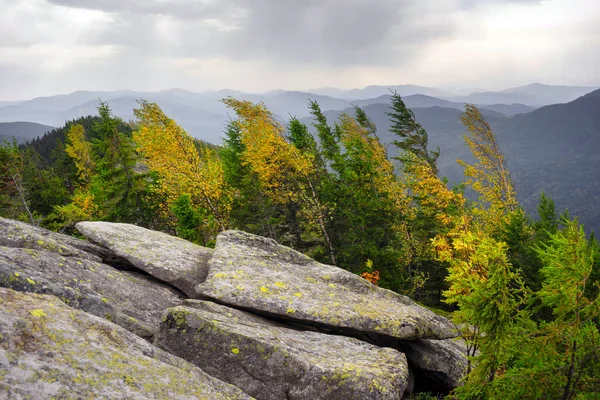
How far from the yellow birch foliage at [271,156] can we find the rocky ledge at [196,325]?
1214 cm

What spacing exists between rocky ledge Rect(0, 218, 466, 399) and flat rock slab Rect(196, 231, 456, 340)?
5 centimetres

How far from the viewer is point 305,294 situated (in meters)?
13.2

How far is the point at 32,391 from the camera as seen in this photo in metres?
5.22

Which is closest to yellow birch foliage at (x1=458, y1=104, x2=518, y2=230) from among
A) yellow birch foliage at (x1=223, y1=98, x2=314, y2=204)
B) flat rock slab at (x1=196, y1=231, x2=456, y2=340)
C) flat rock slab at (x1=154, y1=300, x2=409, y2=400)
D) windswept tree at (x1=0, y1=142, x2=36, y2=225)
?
yellow birch foliage at (x1=223, y1=98, x2=314, y2=204)

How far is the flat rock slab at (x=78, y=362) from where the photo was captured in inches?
214

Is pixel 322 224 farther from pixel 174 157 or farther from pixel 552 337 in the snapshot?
pixel 552 337

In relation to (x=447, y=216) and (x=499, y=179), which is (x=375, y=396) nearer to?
(x=447, y=216)

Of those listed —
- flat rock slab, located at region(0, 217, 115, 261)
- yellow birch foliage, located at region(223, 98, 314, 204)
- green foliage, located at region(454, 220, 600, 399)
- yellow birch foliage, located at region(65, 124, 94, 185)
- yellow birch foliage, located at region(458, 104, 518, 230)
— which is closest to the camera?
green foliage, located at region(454, 220, 600, 399)

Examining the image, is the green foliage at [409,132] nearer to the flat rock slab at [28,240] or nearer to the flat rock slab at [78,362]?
the flat rock slab at [28,240]

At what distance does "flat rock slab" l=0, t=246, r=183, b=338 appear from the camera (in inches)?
334

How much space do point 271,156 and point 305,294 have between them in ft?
55.4

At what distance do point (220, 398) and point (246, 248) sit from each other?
9166 mm

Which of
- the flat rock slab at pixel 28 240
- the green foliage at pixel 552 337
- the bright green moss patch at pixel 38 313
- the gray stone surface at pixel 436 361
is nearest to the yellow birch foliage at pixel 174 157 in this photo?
the flat rock slab at pixel 28 240

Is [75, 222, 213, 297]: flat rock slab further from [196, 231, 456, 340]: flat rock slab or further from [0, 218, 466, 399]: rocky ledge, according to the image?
[196, 231, 456, 340]: flat rock slab
